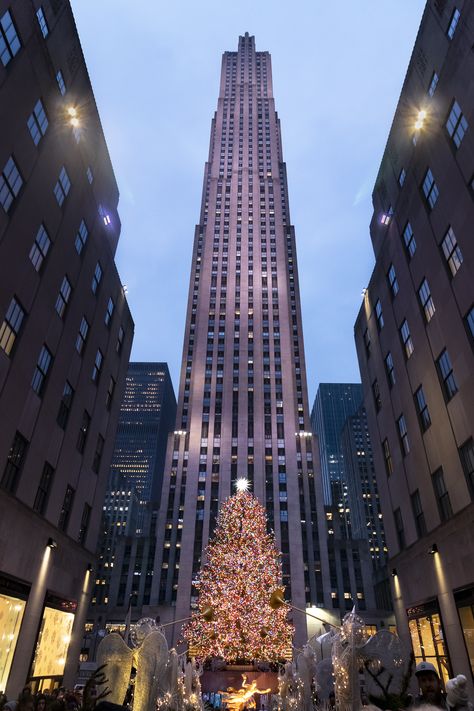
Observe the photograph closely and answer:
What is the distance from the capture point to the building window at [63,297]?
2309 centimetres

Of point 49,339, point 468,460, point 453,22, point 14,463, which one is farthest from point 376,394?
point 14,463

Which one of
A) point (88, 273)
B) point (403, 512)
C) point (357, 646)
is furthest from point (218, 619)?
point (357, 646)

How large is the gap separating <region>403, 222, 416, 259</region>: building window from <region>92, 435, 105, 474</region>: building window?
71.3 feet

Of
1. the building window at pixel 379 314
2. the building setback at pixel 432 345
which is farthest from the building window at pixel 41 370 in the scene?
the building window at pixel 379 314

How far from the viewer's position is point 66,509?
24594mm

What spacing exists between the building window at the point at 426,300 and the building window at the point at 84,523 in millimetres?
21747

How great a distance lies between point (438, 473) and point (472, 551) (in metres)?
4.62

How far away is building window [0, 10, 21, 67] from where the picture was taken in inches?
681

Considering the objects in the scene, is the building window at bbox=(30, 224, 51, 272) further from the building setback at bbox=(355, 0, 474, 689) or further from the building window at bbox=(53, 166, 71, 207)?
the building setback at bbox=(355, 0, 474, 689)

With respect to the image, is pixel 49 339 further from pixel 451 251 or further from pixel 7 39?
pixel 451 251

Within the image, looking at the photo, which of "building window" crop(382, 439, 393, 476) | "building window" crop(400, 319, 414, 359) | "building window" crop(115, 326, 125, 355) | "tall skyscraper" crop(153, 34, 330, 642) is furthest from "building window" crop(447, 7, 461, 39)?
"tall skyscraper" crop(153, 34, 330, 642)

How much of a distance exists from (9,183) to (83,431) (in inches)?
561

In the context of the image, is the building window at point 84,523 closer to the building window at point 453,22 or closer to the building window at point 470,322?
the building window at point 470,322

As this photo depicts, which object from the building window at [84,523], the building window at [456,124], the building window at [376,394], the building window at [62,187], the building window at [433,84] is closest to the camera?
the building window at [456,124]
